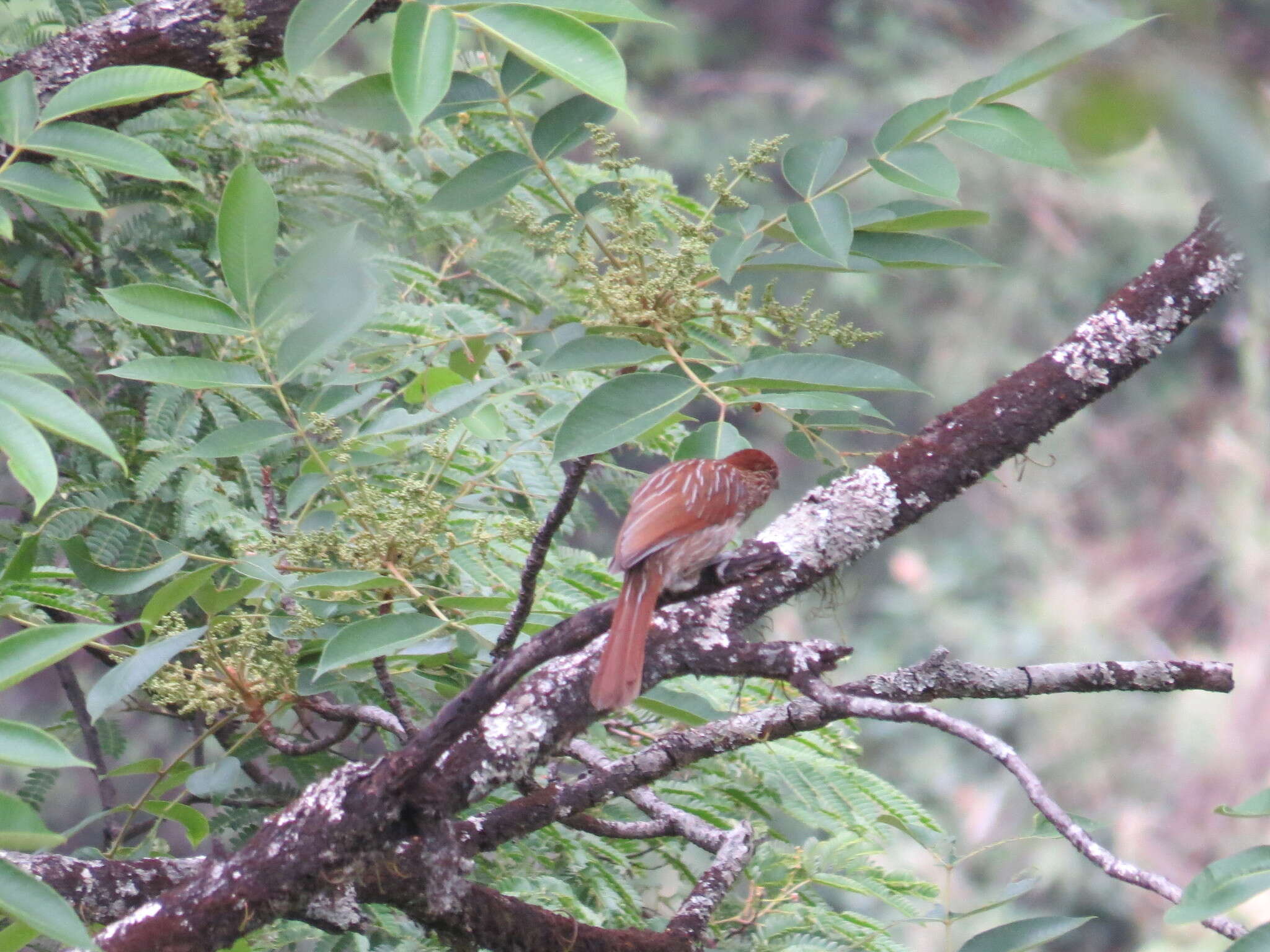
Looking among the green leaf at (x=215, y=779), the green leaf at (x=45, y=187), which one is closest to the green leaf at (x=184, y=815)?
the green leaf at (x=215, y=779)

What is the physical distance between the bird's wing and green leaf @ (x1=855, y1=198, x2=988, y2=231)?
49cm

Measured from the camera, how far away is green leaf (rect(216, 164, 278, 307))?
1648mm

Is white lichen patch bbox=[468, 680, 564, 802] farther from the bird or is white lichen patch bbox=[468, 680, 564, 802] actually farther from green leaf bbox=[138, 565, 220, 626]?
green leaf bbox=[138, 565, 220, 626]

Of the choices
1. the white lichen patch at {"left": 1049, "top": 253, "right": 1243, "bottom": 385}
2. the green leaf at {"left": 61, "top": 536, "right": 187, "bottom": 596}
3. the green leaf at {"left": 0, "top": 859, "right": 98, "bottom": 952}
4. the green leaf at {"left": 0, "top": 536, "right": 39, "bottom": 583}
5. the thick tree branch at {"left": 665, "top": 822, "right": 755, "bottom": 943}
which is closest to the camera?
the green leaf at {"left": 0, "top": 859, "right": 98, "bottom": 952}

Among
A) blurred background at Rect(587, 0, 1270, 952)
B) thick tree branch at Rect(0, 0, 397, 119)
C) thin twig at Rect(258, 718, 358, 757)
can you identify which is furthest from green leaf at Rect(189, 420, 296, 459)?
blurred background at Rect(587, 0, 1270, 952)

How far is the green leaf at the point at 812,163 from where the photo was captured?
1.72 meters

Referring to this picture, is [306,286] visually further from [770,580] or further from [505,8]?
[770,580]

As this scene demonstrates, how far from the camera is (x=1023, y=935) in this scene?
125cm

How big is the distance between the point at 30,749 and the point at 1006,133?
4.65 ft

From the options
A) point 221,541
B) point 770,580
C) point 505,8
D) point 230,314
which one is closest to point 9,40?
point 221,541

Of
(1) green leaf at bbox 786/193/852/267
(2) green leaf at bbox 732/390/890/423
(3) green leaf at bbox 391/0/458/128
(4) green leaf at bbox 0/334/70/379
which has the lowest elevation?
(2) green leaf at bbox 732/390/890/423

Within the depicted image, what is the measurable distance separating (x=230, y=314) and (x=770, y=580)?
3.12 ft

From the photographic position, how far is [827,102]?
8453mm

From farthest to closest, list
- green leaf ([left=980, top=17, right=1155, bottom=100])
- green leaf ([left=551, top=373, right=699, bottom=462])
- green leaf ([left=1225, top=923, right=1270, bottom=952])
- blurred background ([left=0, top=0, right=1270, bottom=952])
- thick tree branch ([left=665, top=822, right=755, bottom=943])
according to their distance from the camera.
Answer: blurred background ([left=0, top=0, right=1270, bottom=952])
thick tree branch ([left=665, top=822, right=755, bottom=943])
green leaf ([left=551, top=373, right=699, bottom=462])
green leaf ([left=1225, top=923, right=1270, bottom=952])
green leaf ([left=980, top=17, right=1155, bottom=100])
